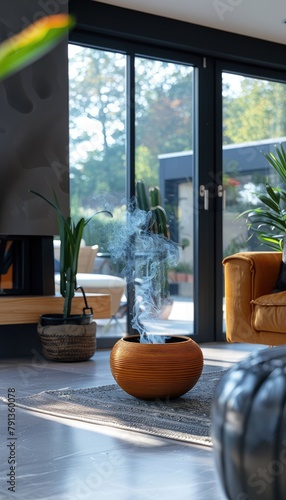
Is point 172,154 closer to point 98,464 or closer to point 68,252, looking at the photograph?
point 68,252

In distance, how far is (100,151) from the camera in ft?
15.9

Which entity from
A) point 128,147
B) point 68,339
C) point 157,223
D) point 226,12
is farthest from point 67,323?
point 226,12

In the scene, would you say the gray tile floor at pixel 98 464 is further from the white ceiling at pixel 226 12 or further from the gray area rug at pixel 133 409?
the white ceiling at pixel 226 12

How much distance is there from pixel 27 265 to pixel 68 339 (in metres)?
0.67

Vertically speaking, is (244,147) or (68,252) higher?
(244,147)

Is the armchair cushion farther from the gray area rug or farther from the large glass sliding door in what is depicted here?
the large glass sliding door

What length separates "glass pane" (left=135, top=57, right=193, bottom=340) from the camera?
5102mm

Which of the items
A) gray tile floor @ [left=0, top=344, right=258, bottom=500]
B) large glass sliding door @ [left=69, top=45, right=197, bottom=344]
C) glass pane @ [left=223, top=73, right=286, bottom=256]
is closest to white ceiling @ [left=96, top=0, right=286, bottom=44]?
large glass sliding door @ [left=69, top=45, right=197, bottom=344]

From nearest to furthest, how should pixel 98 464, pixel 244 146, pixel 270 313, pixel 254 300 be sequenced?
pixel 98 464 < pixel 270 313 < pixel 254 300 < pixel 244 146

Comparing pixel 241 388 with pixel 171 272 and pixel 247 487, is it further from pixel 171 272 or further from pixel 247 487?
pixel 171 272

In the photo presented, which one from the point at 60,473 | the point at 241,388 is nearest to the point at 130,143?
the point at 60,473

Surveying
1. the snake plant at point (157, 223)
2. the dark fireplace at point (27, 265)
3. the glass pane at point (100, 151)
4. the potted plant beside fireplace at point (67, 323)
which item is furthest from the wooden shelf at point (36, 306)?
the snake plant at point (157, 223)

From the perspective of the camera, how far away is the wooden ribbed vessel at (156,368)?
267 cm

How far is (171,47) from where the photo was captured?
5223 millimetres
